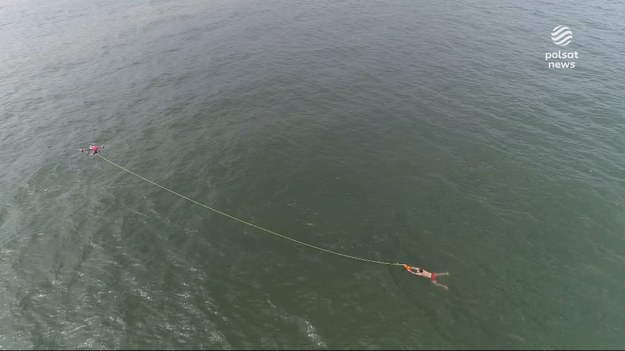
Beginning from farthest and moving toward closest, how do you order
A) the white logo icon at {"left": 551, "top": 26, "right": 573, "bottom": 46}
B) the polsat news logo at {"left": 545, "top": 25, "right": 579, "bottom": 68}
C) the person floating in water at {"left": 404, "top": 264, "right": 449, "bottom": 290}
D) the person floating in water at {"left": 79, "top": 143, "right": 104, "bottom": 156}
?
the white logo icon at {"left": 551, "top": 26, "right": 573, "bottom": 46} < the polsat news logo at {"left": 545, "top": 25, "right": 579, "bottom": 68} < the person floating in water at {"left": 79, "top": 143, "right": 104, "bottom": 156} < the person floating in water at {"left": 404, "top": 264, "right": 449, "bottom": 290}

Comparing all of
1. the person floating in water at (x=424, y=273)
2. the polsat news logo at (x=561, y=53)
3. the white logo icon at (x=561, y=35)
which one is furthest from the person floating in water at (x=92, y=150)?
the white logo icon at (x=561, y=35)

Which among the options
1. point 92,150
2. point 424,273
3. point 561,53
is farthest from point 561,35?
point 92,150

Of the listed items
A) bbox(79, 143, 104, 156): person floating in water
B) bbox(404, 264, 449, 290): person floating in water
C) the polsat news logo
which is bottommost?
bbox(404, 264, 449, 290): person floating in water

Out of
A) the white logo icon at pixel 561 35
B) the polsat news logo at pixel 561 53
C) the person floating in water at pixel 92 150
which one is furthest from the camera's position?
the white logo icon at pixel 561 35

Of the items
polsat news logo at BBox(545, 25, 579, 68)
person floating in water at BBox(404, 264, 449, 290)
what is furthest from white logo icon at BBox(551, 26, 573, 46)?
person floating in water at BBox(404, 264, 449, 290)

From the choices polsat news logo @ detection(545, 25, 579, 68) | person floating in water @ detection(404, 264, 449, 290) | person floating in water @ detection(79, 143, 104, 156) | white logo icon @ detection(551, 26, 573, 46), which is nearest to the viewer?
person floating in water @ detection(404, 264, 449, 290)

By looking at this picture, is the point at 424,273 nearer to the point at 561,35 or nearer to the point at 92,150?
the point at 92,150

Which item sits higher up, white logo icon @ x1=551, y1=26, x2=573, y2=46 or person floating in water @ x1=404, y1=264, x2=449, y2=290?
white logo icon @ x1=551, y1=26, x2=573, y2=46

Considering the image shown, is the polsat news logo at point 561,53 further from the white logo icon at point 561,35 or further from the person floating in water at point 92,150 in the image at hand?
the person floating in water at point 92,150

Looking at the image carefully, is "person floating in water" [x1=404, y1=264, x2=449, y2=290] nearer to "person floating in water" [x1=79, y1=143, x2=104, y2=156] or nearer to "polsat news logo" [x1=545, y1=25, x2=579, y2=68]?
"person floating in water" [x1=79, y1=143, x2=104, y2=156]

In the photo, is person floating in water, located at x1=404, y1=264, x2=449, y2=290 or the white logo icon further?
the white logo icon
